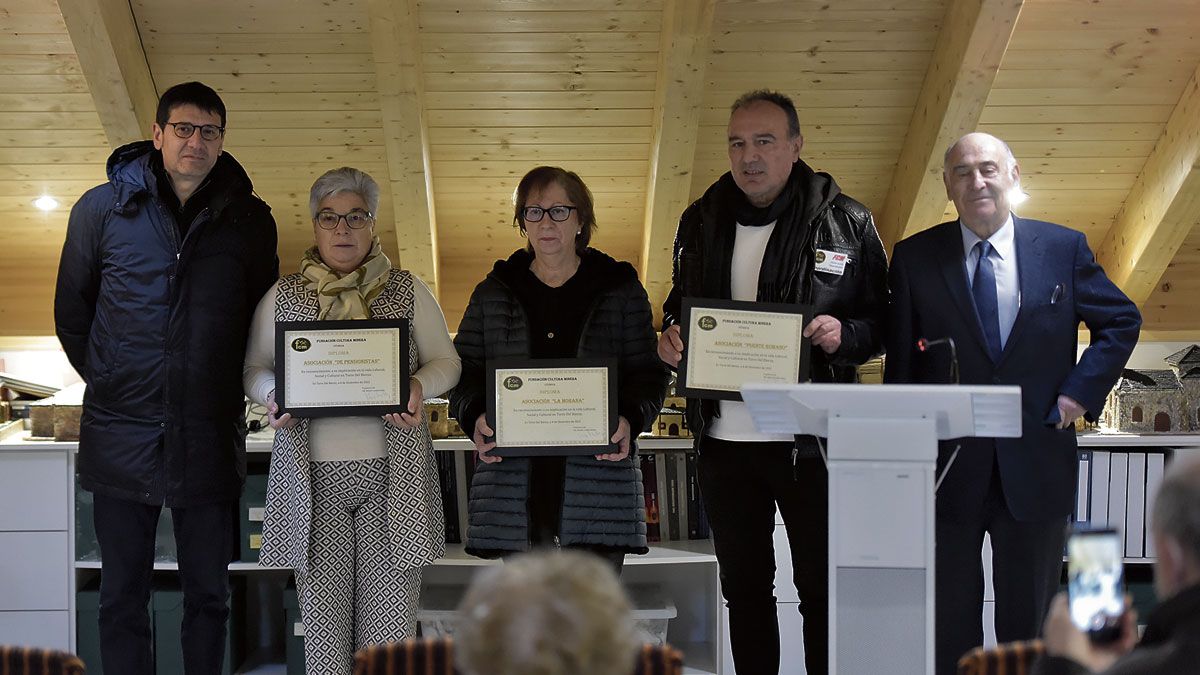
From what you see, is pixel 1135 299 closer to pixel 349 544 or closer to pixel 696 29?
pixel 696 29

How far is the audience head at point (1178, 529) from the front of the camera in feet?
4.48

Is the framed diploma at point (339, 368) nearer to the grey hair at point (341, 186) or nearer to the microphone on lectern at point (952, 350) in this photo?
the grey hair at point (341, 186)

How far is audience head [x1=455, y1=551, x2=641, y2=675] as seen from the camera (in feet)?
3.61

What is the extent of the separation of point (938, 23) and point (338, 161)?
2.07 meters

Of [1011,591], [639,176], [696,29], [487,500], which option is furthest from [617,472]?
[639,176]

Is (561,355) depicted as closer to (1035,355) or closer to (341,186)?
(341,186)

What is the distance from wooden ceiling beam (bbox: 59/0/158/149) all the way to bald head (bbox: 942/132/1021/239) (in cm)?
242

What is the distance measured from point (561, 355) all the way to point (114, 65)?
70.7 inches

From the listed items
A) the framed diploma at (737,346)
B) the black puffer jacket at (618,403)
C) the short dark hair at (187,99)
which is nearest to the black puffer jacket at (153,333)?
the short dark hair at (187,99)

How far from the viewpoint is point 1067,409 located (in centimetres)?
279

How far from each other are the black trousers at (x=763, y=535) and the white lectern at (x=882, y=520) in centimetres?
70

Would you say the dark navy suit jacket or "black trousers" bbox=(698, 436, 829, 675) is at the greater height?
the dark navy suit jacket

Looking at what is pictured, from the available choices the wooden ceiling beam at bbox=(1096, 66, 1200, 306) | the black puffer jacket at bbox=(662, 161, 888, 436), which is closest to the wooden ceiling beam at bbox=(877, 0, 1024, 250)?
the wooden ceiling beam at bbox=(1096, 66, 1200, 306)

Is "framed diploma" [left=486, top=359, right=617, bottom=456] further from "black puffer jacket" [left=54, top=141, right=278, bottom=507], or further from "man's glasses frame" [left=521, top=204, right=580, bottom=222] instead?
"black puffer jacket" [left=54, top=141, right=278, bottom=507]
